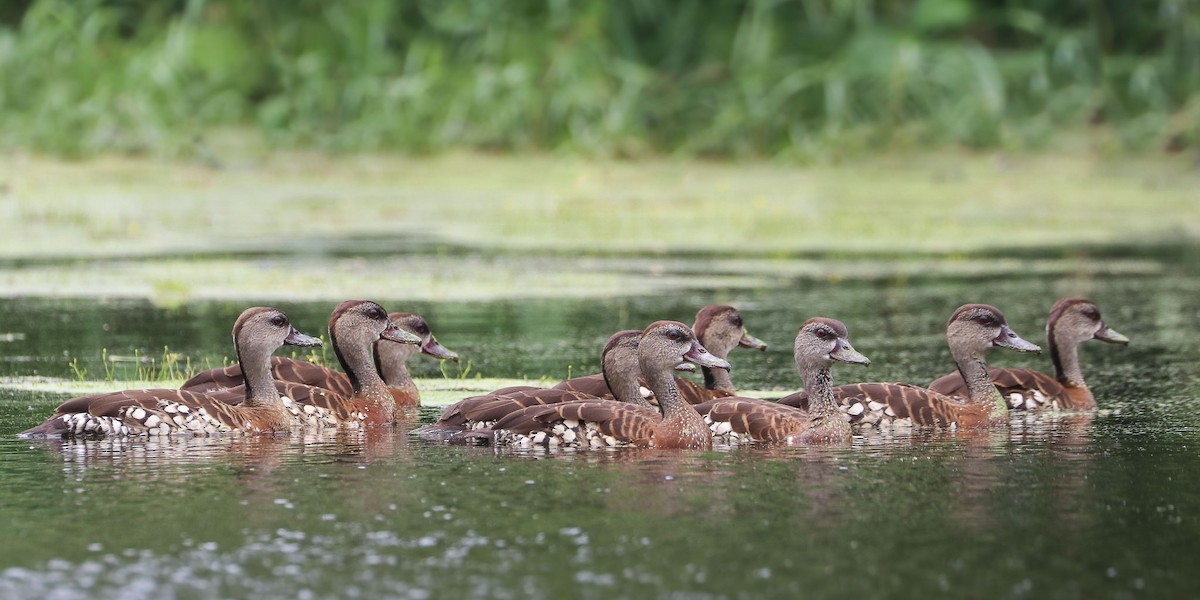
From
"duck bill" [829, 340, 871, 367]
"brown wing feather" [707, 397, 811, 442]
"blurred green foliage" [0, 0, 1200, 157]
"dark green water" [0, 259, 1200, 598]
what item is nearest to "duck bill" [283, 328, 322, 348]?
"dark green water" [0, 259, 1200, 598]

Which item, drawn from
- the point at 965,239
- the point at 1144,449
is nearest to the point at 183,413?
the point at 1144,449

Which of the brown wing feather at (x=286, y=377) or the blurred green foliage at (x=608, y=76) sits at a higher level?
the blurred green foliage at (x=608, y=76)

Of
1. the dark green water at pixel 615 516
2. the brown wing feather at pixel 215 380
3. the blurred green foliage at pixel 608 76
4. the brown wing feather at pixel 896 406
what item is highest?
the blurred green foliage at pixel 608 76

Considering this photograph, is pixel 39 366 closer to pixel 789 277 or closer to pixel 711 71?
pixel 789 277

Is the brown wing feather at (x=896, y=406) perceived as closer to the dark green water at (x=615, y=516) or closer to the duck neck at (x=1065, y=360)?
the dark green water at (x=615, y=516)

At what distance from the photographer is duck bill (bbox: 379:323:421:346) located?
32.4ft

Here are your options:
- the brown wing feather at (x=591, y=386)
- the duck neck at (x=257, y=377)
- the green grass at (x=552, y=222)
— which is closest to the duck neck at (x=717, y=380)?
the brown wing feather at (x=591, y=386)

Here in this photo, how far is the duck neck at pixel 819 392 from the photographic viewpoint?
356 inches

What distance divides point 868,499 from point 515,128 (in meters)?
17.4

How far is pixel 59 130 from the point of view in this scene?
23734mm

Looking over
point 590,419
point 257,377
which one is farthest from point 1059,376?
point 257,377

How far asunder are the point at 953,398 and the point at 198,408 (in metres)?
3.46

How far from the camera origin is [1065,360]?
418 inches

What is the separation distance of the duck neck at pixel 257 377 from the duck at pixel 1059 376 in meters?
3.29
